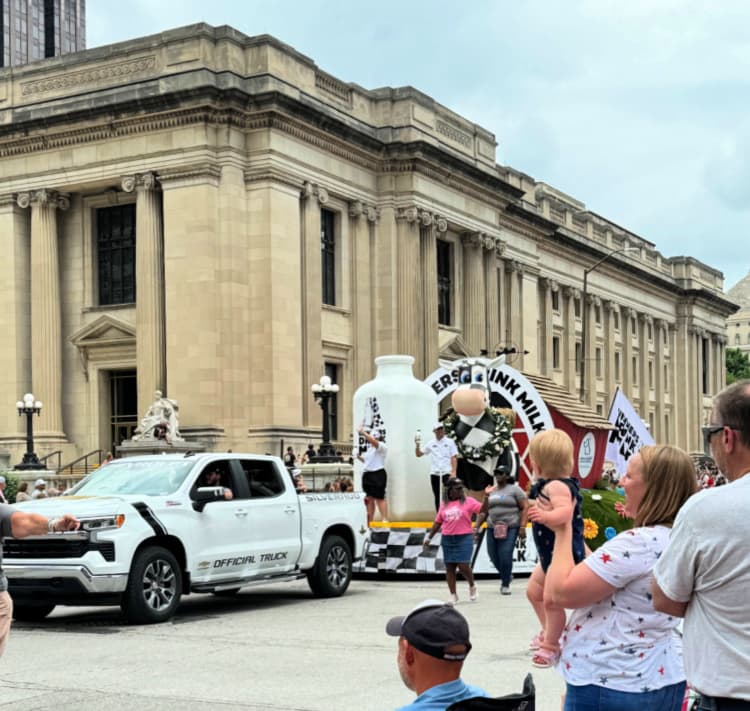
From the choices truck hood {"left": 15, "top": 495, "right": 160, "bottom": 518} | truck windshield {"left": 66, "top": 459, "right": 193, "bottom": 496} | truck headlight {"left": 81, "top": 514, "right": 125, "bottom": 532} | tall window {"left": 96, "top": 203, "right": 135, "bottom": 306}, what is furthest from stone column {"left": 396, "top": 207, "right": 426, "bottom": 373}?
truck headlight {"left": 81, "top": 514, "right": 125, "bottom": 532}

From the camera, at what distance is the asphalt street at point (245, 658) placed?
909 cm

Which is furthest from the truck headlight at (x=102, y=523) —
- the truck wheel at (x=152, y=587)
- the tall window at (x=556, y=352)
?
the tall window at (x=556, y=352)

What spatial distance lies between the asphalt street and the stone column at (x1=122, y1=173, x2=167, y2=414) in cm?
2414

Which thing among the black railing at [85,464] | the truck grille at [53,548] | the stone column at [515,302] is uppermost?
the stone column at [515,302]

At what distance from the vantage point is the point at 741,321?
186 meters

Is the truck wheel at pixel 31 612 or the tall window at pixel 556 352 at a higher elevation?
the tall window at pixel 556 352

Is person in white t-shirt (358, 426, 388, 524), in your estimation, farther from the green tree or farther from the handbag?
the green tree

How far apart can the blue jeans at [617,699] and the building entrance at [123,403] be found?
38.8 m

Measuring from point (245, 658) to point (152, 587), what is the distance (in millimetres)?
3087

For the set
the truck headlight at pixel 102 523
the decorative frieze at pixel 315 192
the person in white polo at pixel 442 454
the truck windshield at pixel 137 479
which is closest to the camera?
the truck headlight at pixel 102 523

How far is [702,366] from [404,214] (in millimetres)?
49005

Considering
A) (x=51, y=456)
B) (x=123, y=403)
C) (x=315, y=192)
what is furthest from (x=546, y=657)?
(x=123, y=403)

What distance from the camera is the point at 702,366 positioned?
8925cm

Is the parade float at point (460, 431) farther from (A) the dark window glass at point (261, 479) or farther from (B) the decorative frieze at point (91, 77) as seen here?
(B) the decorative frieze at point (91, 77)
